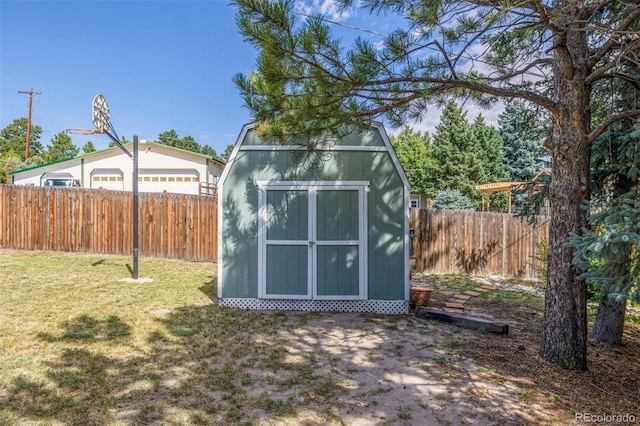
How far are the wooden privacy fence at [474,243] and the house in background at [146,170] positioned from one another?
9.19 meters

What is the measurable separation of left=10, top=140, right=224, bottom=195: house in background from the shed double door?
993 centimetres

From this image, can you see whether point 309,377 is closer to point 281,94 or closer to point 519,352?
point 519,352

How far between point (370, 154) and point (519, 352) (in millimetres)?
2935

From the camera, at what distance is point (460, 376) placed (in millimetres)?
2980

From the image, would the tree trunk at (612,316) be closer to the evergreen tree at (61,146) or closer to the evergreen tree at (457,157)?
the evergreen tree at (457,157)

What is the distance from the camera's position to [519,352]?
3.54 m

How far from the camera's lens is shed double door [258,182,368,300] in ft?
16.3

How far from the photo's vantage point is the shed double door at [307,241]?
4.98 meters

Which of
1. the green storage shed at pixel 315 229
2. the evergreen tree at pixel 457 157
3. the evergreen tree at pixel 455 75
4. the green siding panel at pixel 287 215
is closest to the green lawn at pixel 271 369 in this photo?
the green storage shed at pixel 315 229

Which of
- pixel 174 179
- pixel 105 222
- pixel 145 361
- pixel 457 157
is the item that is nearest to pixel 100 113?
pixel 105 222

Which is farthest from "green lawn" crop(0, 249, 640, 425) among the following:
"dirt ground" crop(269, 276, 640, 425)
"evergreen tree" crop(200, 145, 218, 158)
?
"evergreen tree" crop(200, 145, 218, 158)

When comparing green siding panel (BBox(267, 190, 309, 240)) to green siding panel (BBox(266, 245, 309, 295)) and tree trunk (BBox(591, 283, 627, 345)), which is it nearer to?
green siding panel (BBox(266, 245, 309, 295))

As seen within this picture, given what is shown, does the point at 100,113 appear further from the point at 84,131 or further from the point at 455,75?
the point at 455,75

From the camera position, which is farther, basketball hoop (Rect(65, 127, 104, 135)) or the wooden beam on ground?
basketball hoop (Rect(65, 127, 104, 135))
